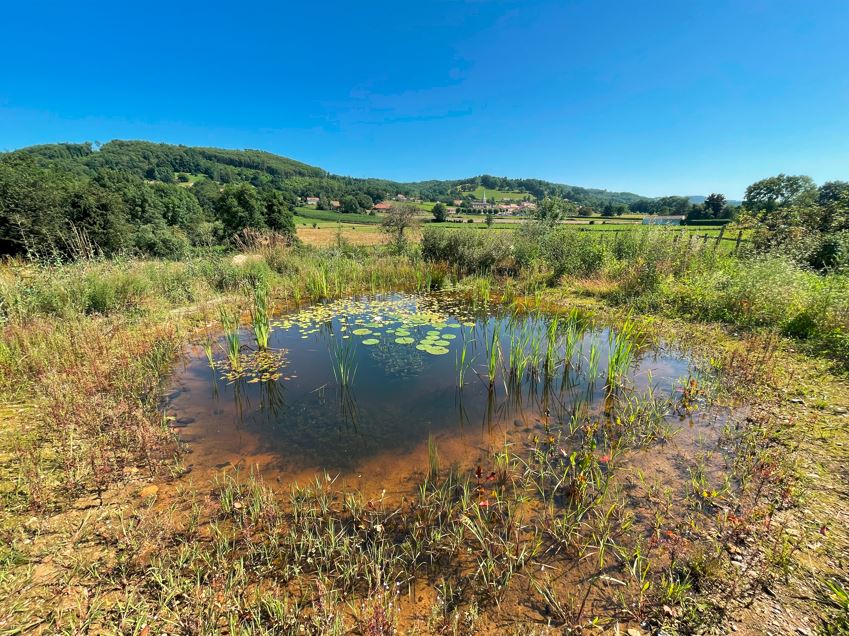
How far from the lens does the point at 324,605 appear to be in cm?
181

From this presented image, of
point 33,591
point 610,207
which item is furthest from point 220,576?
point 610,207

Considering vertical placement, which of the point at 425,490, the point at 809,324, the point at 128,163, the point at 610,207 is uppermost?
the point at 128,163

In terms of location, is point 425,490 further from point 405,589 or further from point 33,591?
point 33,591

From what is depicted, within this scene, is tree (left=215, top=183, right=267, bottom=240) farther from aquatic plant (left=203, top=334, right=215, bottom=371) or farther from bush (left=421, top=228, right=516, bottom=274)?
aquatic plant (left=203, top=334, right=215, bottom=371)

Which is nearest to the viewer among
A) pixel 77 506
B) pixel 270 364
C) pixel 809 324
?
pixel 77 506

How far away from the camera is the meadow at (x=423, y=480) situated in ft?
6.21

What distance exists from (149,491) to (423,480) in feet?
7.82

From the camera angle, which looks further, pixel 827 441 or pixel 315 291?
pixel 315 291

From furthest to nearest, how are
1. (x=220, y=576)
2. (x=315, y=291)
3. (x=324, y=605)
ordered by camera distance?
(x=315, y=291) → (x=220, y=576) → (x=324, y=605)

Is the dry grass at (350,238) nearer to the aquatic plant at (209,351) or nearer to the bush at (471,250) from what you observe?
the bush at (471,250)

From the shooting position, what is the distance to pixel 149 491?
2736 mm

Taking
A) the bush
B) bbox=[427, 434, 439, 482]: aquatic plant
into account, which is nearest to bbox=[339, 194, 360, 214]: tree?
the bush

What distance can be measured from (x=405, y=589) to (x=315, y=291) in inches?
340

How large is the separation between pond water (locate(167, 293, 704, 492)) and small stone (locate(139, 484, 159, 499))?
1.03ft
